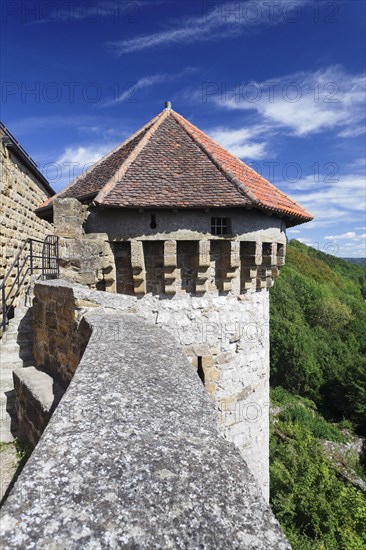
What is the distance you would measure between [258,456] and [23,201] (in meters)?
8.57

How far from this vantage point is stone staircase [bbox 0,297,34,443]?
4.90m

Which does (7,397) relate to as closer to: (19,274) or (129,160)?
(19,274)

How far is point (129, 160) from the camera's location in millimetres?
6301

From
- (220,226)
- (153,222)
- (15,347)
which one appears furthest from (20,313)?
(220,226)

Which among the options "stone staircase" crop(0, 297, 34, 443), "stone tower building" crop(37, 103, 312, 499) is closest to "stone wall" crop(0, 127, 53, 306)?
"stone staircase" crop(0, 297, 34, 443)

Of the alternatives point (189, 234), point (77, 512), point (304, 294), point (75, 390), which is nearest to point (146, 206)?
point (189, 234)

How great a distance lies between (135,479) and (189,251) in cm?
449

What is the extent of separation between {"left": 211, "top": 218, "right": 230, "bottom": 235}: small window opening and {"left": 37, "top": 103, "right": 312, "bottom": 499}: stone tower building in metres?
0.02

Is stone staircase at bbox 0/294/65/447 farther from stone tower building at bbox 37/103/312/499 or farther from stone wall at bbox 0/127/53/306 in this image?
stone wall at bbox 0/127/53/306

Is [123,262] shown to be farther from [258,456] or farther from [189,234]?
[258,456]

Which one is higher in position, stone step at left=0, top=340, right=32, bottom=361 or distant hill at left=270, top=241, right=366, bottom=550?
stone step at left=0, top=340, right=32, bottom=361

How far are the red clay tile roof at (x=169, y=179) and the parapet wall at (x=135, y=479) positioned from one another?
11.8 ft

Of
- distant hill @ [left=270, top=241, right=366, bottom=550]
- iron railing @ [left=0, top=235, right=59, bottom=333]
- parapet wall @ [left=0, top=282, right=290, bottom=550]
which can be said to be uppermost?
iron railing @ [left=0, top=235, right=59, bottom=333]

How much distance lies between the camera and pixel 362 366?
27.7m
